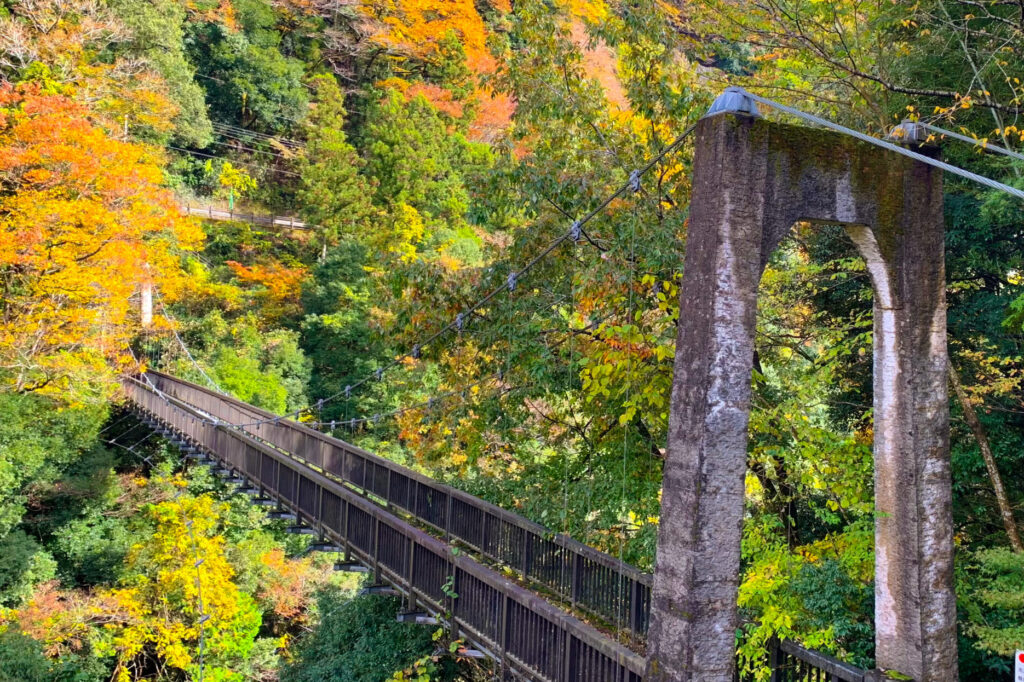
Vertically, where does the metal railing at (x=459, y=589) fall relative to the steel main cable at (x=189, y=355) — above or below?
below

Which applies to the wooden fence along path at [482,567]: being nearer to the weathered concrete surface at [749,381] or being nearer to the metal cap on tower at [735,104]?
the weathered concrete surface at [749,381]

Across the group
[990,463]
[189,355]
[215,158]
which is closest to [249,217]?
[215,158]

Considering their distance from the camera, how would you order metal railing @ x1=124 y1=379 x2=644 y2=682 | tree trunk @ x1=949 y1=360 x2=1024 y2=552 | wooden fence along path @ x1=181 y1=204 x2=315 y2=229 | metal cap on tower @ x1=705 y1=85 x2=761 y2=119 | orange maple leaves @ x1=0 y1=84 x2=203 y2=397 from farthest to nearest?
wooden fence along path @ x1=181 y1=204 x2=315 y2=229 → orange maple leaves @ x1=0 y1=84 x2=203 y2=397 → tree trunk @ x1=949 y1=360 x2=1024 y2=552 → metal railing @ x1=124 y1=379 x2=644 y2=682 → metal cap on tower @ x1=705 y1=85 x2=761 y2=119

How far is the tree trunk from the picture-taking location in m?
5.89

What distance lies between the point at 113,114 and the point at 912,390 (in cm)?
2017

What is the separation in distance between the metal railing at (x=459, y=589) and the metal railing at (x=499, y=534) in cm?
58

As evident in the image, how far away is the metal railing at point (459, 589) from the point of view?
14.7 ft

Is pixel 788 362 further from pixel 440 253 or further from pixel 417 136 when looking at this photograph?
pixel 417 136

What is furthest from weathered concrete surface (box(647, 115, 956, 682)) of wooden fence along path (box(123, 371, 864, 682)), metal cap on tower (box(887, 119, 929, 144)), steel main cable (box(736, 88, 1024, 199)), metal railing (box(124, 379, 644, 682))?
metal railing (box(124, 379, 644, 682))

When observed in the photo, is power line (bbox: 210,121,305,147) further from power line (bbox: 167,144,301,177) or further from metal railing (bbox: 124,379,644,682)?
metal railing (bbox: 124,379,644,682)

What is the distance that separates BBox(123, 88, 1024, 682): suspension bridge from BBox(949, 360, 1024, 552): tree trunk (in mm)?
2294

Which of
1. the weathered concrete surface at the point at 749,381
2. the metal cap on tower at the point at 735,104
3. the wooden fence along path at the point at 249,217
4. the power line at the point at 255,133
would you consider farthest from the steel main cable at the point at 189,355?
the metal cap on tower at the point at 735,104

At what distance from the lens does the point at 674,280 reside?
6824mm

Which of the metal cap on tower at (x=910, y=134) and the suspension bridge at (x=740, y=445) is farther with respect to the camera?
the metal cap on tower at (x=910, y=134)
